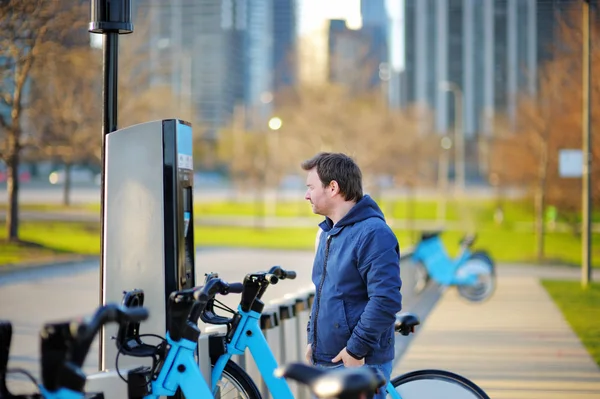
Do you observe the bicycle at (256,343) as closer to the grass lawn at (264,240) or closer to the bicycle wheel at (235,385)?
the bicycle wheel at (235,385)

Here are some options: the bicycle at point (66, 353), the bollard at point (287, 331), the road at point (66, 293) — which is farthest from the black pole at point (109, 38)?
the road at point (66, 293)

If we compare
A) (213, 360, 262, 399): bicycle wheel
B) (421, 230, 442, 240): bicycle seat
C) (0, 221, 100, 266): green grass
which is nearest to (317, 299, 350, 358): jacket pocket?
(213, 360, 262, 399): bicycle wheel

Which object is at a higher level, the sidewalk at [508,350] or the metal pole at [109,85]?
the metal pole at [109,85]

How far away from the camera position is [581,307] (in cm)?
1389

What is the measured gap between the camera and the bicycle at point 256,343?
14.9 ft

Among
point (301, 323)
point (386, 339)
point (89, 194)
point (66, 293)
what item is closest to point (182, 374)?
point (386, 339)

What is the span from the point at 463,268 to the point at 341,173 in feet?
36.7

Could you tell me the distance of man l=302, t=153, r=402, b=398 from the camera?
4.05 metres

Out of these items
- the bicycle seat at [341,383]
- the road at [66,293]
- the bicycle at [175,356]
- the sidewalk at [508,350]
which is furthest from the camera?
the road at [66,293]

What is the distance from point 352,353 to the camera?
4074mm

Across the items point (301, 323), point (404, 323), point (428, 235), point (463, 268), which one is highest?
point (404, 323)

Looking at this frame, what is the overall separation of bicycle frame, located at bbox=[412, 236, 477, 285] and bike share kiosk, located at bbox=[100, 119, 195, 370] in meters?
10.3

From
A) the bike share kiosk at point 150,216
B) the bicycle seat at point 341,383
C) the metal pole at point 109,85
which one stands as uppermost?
the metal pole at point 109,85

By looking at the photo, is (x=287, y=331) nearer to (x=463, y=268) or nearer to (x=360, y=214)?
(x=360, y=214)
